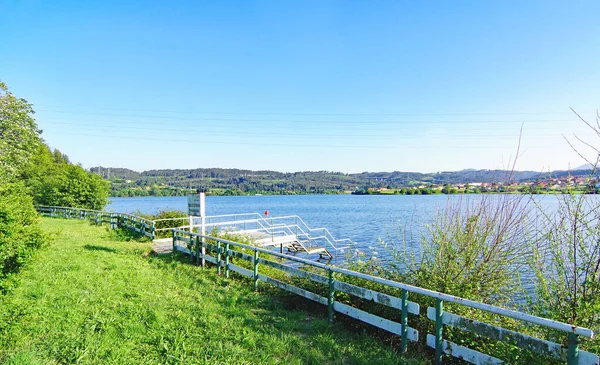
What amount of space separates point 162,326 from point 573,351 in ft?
17.8

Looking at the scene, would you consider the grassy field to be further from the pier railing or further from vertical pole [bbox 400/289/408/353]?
the pier railing

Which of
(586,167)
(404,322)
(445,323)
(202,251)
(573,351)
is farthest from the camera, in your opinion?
(202,251)

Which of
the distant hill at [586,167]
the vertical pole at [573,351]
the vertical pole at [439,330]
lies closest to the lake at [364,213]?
the distant hill at [586,167]

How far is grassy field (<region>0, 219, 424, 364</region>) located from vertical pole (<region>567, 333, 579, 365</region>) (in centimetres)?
178

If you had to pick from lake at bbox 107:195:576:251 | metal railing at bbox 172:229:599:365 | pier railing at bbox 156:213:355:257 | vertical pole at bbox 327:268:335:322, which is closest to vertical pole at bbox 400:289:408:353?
metal railing at bbox 172:229:599:365

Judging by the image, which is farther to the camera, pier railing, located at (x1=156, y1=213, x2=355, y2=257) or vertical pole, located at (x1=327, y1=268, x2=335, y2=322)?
pier railing, located at (x1=156, y1=213, x2=355, y2=257)

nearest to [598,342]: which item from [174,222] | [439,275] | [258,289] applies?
[439,275]

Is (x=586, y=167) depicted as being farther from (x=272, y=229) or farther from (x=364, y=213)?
(x=364, y=213)

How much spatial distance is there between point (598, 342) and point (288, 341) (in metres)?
3.83

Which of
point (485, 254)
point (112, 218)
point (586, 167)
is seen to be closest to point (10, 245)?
point (485, 254)

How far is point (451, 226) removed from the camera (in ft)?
22.9

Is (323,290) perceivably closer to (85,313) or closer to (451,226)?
(451,226)

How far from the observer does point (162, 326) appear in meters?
5.90

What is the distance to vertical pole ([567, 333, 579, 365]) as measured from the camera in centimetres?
351
